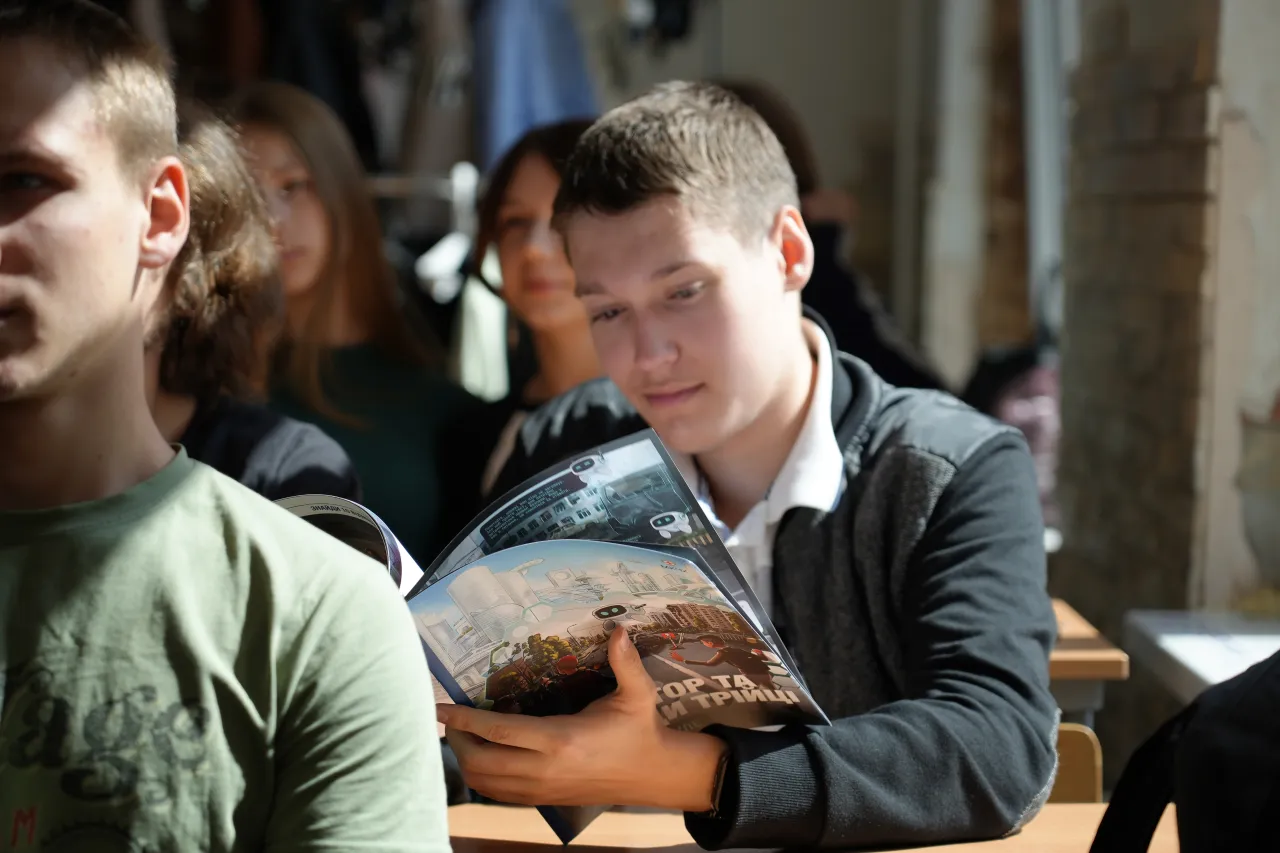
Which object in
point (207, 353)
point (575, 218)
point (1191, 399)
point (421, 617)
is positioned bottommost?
point (1191, 399)

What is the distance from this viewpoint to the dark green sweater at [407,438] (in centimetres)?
233

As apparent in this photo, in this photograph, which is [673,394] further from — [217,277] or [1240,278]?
[1240,278]

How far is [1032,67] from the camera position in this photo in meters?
4.25

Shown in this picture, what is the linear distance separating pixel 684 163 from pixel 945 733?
623 mm

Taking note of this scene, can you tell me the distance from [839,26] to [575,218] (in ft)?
15.0

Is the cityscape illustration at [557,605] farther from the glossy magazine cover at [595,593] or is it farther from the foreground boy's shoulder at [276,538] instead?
the foreground boy's shoulder at [276,538]

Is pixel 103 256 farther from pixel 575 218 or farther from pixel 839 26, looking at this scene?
pixel 839 26

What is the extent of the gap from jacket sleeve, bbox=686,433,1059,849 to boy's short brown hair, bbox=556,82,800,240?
0.37 meters

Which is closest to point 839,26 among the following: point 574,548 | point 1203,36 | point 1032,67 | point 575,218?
point 1032,67

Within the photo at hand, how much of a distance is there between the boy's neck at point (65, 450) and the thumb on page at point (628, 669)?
0.39 m

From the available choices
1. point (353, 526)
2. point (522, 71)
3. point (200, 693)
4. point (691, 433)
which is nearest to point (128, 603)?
point (200, 693)

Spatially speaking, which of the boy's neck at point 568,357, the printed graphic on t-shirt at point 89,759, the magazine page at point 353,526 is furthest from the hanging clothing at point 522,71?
the printed graphic on t-shirt at point 89,759

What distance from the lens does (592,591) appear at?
3.59 ft

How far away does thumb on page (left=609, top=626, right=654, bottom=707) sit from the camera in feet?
3.74
